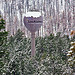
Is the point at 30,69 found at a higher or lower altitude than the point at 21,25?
higher

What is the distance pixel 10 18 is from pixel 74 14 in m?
36.9

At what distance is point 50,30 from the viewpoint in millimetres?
130250

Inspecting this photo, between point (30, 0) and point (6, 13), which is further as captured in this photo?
point (30, 0)

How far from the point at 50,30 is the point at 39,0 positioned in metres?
30.6

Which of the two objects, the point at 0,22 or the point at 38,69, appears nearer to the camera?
the point at 0,22

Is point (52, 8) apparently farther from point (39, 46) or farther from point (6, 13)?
point (39, 46)

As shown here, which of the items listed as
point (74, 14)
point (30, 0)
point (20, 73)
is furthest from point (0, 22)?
point (30, 0)

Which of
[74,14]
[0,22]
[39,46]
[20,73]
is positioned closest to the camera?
[0,22]

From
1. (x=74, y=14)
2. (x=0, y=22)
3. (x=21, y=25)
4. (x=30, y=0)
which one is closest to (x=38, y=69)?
(x=0, y=22)

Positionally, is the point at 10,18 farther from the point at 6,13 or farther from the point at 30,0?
the point at 30,0

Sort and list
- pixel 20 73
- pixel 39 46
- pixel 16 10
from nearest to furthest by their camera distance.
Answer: pixel 20 73 → pixel 39 46 → pixel 16 10

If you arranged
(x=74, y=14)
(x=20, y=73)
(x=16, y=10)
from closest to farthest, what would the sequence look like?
(x=20, y=73)
(x=74, y=14)
(x=16, y=10)

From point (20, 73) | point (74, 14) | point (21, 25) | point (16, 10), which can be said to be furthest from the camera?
point (16, 10)

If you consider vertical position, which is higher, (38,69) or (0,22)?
(0,22)
